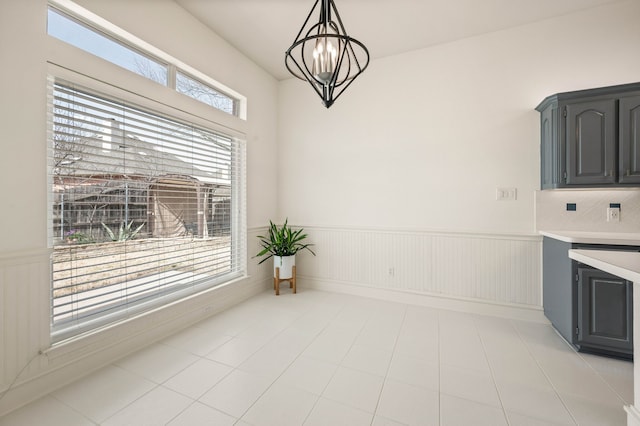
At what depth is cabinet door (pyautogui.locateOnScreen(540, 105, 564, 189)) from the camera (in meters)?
2.40

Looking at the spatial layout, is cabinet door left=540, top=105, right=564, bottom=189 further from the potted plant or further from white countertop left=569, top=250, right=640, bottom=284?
the potted plant

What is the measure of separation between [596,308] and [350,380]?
2.06m

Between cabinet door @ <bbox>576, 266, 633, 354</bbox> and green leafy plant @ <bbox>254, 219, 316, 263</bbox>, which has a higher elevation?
green leafy plant @ <bbox>254, 219, 316, 263</bbox>

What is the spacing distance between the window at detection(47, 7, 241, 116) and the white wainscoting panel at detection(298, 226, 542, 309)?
218 centimetres

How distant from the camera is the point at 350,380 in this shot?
5.98 ft

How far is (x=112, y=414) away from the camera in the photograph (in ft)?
4.98

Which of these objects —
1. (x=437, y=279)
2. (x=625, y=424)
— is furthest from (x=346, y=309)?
(x=625, y=424)

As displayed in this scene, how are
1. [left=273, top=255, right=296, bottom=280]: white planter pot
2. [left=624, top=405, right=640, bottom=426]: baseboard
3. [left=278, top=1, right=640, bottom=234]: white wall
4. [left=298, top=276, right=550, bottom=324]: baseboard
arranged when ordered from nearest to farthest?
1. [left=624, top=405, right=640, bottom=426]: baseboard
2. [left=278, top=1, right=640, bottom=234]: white wall
3. [left=298, top=276, right=550, bottom=324]: baseboard
4. [left=273, top=255, right=296, bottom=280]: white planter pot

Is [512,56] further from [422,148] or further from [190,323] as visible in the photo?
[190,323]

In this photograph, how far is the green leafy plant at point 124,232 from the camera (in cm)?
206

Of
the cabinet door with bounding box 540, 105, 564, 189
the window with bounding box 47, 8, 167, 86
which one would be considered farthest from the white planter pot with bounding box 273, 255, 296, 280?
the cabinet door with bounding box 540, 105, 564, 189

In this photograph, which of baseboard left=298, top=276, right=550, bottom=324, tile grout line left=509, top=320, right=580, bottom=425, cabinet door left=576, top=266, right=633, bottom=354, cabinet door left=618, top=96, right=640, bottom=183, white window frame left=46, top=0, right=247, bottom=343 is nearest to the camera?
tile grout line left=509, top=320, right=580, bottom=425

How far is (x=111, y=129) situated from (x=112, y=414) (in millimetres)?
1942

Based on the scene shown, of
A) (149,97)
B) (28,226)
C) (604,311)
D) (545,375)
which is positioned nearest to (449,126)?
(604,311)
